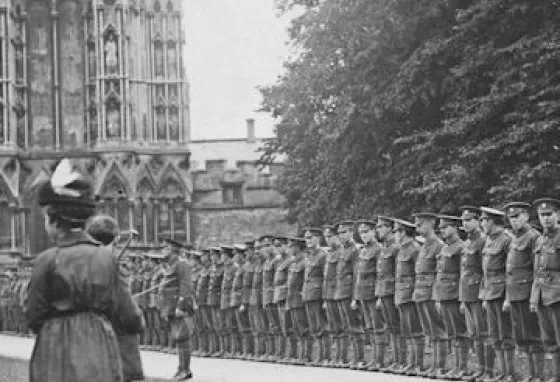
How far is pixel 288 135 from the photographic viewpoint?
106ft

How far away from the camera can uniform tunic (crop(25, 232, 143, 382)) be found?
22.3 ft

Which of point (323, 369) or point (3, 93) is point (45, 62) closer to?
point (3, 93)

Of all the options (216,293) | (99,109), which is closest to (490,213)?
(216,293)

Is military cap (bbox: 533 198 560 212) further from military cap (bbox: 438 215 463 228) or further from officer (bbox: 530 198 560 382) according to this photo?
military cap (bbox: 438 215 463 228)

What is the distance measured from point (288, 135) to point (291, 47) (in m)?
2.40

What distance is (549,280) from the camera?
13242mm

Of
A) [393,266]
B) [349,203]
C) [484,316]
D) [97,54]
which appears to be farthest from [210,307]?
[97,54]

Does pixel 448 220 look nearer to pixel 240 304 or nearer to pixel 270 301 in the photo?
pixel 270 301

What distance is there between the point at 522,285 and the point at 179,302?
478 centimetres

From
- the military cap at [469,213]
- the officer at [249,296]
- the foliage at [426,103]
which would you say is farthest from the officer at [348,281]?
the officer at [249,296]

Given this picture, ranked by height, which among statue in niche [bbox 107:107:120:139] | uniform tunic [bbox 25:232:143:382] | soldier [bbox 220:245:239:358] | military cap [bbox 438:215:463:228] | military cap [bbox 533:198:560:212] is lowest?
soldier [bbox 220:245:239:358]

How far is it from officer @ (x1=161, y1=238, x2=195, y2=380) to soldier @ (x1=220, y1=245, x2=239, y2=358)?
151 inches

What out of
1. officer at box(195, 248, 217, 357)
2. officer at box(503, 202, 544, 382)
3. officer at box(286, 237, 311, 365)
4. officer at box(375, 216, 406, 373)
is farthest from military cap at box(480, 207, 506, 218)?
officer at box(195, 248, 217, 357)

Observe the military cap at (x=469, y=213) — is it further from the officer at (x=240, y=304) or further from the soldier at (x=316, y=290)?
the officer at (x=240, y=304)
